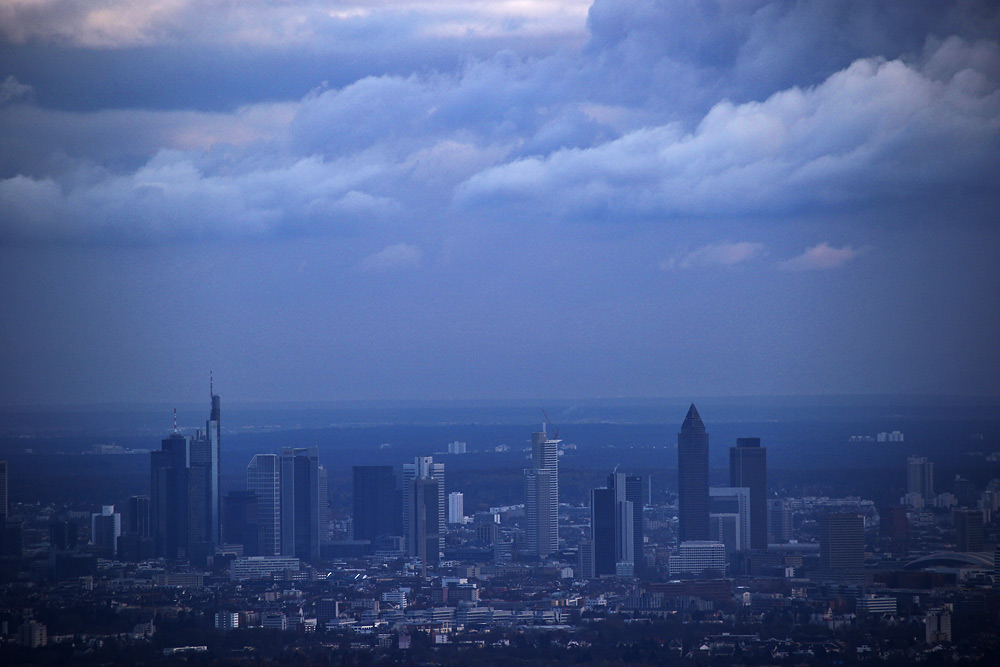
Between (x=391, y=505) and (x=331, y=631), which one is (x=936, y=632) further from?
(x=391, y=505)

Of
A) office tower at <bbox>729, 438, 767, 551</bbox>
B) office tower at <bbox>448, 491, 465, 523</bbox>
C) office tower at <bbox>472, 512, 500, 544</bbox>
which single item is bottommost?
office tower at <bbox>472, 512, 500, 544</bbox>

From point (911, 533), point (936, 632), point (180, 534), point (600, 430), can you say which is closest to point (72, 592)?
point (180, 534)

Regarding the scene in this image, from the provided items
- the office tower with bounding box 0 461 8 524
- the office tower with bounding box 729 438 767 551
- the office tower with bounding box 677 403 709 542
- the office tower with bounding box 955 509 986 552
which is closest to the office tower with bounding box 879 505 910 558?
the office tower with bounding box 955 509 986 552

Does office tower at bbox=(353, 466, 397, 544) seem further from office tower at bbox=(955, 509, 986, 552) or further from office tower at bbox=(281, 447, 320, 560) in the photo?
office tower at bbox=(955, 509, 986, 552)

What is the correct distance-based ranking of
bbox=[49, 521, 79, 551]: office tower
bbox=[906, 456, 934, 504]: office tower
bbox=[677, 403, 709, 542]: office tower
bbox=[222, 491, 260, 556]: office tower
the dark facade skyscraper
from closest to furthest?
bbox=[49, 521, 79, 551]: office tower
bbox=[906, 456, 934, 504]: office tower
the dark facade skyscraper
bbox=[222, 491, 260, 556]: office tower
bbox=[677, 403, 709, 542]: office tower

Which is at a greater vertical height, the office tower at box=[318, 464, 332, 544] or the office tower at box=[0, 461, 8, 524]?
the office tower at box=[0, 461, 8, 524]

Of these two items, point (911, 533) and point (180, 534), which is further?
point (180, 534)

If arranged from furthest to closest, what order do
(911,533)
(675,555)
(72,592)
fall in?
(675,555) → (911,533) → (72,592)

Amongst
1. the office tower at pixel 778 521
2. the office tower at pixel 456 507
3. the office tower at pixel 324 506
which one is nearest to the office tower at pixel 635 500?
the office tower at pixel 778 521
